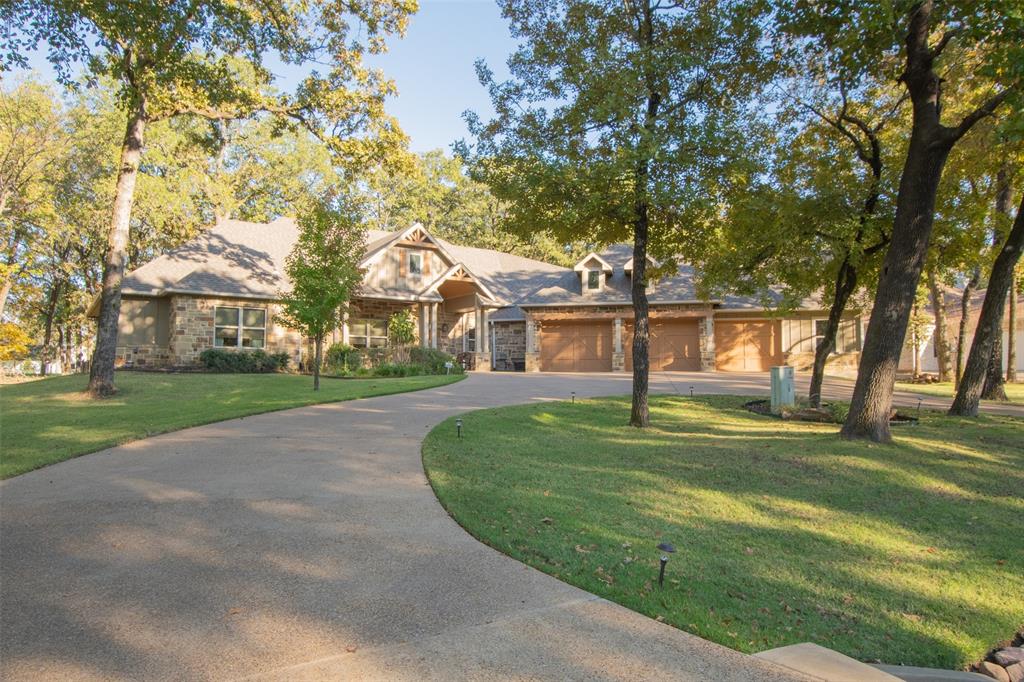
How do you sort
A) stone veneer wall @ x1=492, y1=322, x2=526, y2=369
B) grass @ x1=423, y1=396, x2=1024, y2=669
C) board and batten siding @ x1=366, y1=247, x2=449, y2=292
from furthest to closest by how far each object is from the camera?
stone veneer wall @ x1=492, y1=322, x2=526, y2=369 < board and batten siding @ x1=366, y1=247, x2=449, y2=292 < grass @ x1=423, y1=396, x2=1024, y2=669

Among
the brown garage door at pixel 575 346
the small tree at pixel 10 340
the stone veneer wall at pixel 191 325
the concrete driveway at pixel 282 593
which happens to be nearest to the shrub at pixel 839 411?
the concrete driveway at pixel 282 593

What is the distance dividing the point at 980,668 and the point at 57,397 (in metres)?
16.4

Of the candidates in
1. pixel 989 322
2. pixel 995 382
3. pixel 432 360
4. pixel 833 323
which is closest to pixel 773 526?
pixel 833 323

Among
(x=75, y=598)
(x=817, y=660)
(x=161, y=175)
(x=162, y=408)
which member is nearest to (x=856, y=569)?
(x=817, y=660)

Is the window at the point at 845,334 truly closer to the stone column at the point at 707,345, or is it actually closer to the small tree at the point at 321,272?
the stone column at the point at 707,345

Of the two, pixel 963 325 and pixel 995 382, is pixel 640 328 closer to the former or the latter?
pixel 995 382

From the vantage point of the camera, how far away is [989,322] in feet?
41.3

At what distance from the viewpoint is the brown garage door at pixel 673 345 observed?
27.6 metres

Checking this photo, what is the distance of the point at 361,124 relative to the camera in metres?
17.3

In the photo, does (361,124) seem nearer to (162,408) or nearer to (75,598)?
(162,408)

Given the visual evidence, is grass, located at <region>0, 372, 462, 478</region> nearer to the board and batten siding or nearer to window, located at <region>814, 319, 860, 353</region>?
the board and batten siding

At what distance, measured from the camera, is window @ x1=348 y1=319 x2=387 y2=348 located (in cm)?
2614

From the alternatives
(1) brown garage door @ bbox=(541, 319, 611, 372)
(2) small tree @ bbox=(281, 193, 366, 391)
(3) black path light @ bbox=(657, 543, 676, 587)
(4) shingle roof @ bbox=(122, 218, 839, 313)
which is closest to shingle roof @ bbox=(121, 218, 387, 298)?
(4) shingle roof @ bbox=(122, 218, 839, 313)

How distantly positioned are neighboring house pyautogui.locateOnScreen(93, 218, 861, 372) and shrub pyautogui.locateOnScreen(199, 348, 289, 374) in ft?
2.48
